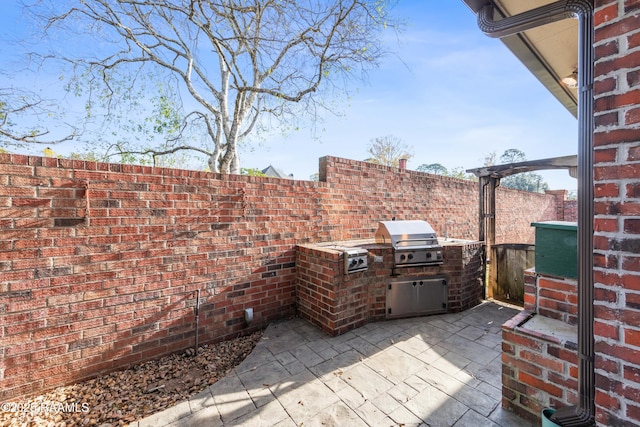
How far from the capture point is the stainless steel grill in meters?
3.76

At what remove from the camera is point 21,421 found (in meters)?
2.10

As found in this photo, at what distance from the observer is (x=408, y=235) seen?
3.88 metres

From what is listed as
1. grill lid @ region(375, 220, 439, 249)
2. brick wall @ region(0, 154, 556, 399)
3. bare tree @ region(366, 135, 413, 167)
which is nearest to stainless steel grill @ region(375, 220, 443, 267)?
grill lid @ region(375, 220, 439, 249)

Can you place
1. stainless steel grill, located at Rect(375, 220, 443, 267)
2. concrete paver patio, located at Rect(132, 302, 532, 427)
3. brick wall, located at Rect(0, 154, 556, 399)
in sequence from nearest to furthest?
concrete paver patio, located at Rect(132, 302, 532, 427)
brick wall, located at Rect(0, 154, 556, 399)
stainless steel grill, located at Rect(375, 220, 443, 267)

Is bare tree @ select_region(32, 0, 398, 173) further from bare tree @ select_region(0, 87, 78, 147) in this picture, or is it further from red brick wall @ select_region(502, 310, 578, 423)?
red brick wall @ select_region(502, 310, 578, 423)

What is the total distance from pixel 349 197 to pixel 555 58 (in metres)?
3.27

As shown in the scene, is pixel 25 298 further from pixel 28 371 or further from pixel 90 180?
pixel 90 180

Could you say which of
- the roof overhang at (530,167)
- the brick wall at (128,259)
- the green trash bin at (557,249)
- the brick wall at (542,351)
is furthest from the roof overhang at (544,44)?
the brick wall at (128,259)

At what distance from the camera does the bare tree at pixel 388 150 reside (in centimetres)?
1788

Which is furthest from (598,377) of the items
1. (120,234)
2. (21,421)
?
(21,421)

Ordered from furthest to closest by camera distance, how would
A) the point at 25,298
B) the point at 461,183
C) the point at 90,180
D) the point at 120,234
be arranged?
the point at 461,183, the point at 120,234, the point at 90,180, the point at 25,298

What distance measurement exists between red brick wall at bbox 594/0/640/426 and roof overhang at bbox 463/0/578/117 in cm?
113

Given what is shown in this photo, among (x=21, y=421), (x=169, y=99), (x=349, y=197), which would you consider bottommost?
(x=21, y=421)

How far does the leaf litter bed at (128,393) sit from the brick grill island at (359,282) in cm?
110
